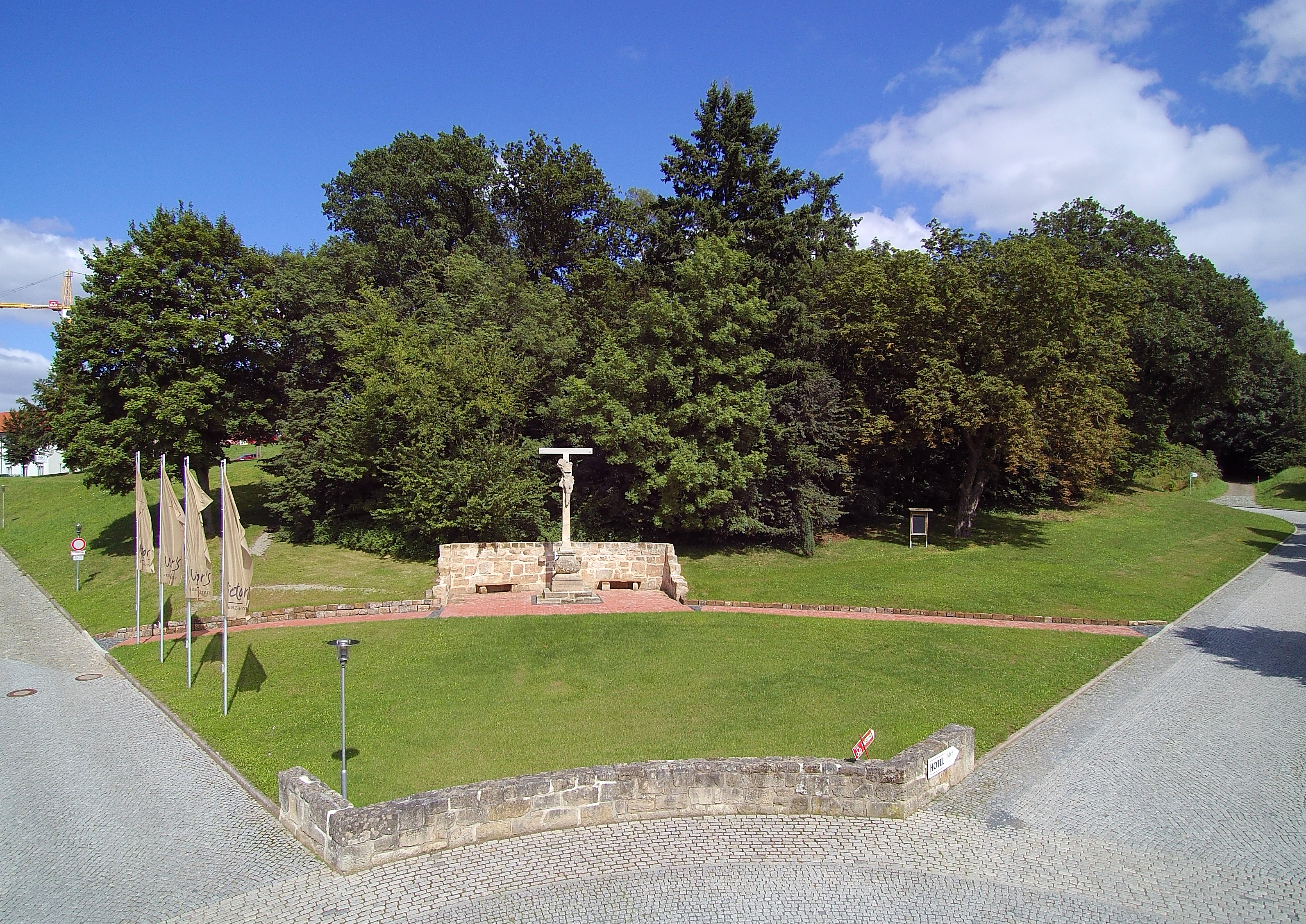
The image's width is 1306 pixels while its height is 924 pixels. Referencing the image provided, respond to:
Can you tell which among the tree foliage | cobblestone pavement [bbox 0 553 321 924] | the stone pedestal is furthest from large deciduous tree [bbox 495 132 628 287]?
cobblestone pavement [bbox 0 553 321 924]

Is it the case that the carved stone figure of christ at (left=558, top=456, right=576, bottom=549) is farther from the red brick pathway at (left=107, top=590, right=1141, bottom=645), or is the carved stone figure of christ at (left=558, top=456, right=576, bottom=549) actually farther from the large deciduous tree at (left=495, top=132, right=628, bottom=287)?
the large deciduous tree at (left=495, top=132, right=628, bottom=287)

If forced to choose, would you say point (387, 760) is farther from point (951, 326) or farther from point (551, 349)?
point (951, 326)

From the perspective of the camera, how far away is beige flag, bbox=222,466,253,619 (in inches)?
471

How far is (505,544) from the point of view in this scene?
69.7 feet

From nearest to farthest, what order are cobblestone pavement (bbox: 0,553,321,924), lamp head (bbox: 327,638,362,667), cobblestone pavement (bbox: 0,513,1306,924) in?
cobblestone pavement (bbox: 0,513,1306,924), cobblestone pavement (bbox: 0,553,321,924), lamp head (bbox: 327,638,362,667)

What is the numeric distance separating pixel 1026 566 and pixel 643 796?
19.9 metres

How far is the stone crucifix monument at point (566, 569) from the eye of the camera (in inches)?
770

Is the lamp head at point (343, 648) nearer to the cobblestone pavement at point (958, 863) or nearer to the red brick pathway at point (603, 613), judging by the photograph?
the cobblestone pavement at point (958, 863)

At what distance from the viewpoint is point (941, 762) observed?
8.76 m

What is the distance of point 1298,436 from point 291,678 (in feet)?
212

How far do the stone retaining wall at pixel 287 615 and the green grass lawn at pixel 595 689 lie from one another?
1051 millimetres

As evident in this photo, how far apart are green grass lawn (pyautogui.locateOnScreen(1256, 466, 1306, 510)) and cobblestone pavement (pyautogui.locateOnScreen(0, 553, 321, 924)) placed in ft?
167

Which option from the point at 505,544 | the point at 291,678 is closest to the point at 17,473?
the point at 505,544

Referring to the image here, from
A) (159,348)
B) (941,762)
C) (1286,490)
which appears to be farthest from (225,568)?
(1286,490)
